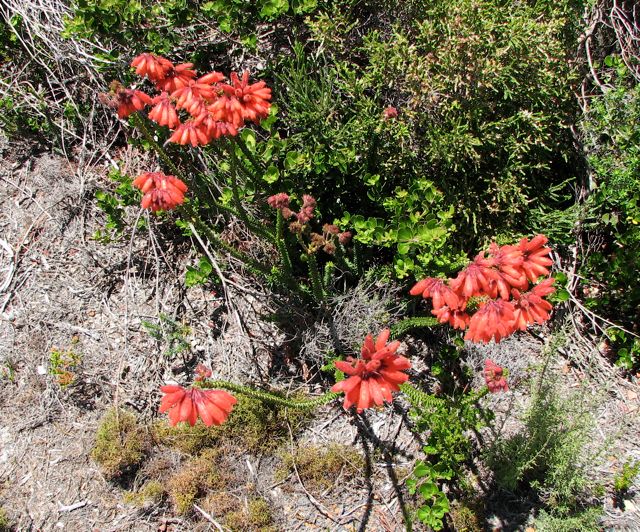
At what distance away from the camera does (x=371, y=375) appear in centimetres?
223

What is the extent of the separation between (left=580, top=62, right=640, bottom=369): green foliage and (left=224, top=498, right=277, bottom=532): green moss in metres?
2.64

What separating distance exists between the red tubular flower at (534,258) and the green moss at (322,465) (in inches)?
68.4

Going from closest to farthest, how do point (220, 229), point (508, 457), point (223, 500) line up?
1. point (508, 457)
2. point (223, 500)
3. point (220, 229)

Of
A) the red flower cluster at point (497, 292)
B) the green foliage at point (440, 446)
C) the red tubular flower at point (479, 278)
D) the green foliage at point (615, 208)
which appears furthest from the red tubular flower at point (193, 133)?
the green foliage at point (615, 208)

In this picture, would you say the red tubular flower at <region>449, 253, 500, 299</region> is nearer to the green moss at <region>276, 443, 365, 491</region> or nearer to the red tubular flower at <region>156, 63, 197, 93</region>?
the green moss at <region>276, 443, 365, 491</region>

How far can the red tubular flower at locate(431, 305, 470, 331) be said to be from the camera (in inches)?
99.7

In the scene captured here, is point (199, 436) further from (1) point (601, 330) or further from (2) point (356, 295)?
(1) point (601, 330)

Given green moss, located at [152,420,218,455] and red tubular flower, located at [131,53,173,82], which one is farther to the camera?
green moss, located at [152,420,218,455]

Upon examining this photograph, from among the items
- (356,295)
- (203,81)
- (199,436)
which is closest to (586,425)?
(356,295)

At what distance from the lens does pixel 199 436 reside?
3516 millimetres

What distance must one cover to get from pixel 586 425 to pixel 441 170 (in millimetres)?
1801

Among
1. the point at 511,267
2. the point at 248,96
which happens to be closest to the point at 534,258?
the point at 511,267

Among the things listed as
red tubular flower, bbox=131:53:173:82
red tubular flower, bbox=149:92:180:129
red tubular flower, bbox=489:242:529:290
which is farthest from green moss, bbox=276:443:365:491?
red tubular flower, bbox=131:53:173:82

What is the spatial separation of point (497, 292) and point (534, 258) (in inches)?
11.2
